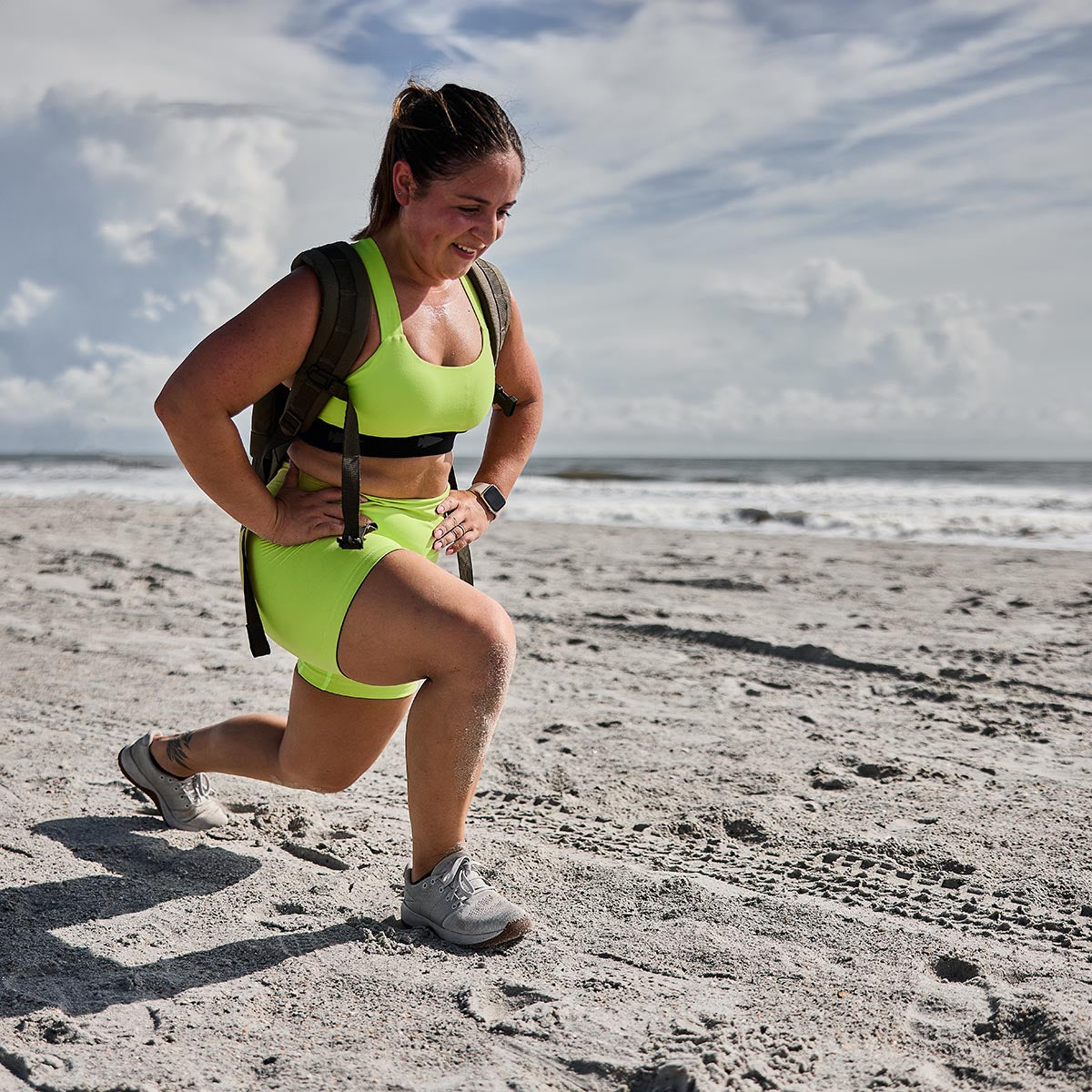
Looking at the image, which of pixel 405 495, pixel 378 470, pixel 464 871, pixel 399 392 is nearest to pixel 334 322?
pixel 399 392

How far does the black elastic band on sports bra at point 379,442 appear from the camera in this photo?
2273mm

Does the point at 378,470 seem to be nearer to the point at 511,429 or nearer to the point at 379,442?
the point at 379,442

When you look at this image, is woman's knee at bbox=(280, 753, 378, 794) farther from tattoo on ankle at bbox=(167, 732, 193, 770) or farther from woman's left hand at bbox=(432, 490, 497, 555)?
woman's left hand at bbox=(432, 490, 497, 555)

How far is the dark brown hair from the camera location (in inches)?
85.2

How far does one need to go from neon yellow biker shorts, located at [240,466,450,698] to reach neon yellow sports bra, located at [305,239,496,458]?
0.16 metres

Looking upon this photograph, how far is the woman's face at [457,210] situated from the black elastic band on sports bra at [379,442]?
38cm

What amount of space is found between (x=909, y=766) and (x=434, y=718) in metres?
2.02

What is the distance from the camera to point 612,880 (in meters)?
2.65

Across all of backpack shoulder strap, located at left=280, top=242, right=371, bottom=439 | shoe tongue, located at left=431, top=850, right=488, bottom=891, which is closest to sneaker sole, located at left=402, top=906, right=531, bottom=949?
shoe tongue, located at left=431, top=850, right=488, bottom=891

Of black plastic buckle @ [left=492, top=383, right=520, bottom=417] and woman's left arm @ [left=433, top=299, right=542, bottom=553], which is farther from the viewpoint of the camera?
black plastic buckle @ [left=492, top=383, right=520, bottom=417]

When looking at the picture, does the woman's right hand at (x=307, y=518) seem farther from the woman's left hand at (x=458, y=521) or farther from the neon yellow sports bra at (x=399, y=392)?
the woman's left hand at (x=458, y=521)

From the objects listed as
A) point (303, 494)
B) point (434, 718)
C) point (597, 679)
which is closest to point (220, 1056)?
point (434, 718)

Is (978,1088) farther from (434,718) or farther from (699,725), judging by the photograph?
(699,725)

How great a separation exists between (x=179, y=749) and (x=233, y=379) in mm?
1257
